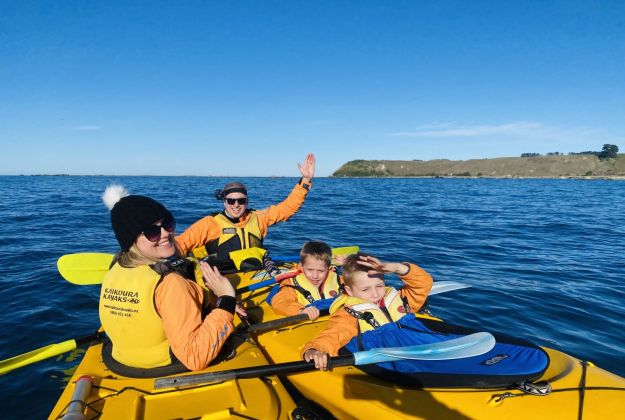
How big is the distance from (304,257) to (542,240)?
11.3 meters

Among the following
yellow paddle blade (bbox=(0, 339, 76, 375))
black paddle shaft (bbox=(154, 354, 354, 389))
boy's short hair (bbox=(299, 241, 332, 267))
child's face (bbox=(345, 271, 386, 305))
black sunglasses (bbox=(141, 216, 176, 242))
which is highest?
black sunglasses (bbox=(141, 216, 176, 242))

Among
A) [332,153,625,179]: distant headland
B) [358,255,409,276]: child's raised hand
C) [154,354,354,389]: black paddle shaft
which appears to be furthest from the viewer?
[332,153,625,179]: distant headland

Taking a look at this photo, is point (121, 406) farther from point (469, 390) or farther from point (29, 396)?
point (469, 390)

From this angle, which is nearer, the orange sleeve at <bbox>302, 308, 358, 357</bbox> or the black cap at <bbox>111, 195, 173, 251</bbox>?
the black cap at <bbox>111, 195, 173, 251</bbox>

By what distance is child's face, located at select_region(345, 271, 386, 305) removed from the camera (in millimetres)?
3398

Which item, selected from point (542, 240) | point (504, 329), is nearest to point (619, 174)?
point (542, 240)

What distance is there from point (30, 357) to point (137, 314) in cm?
202

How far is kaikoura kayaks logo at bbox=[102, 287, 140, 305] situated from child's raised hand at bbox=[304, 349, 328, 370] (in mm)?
1394

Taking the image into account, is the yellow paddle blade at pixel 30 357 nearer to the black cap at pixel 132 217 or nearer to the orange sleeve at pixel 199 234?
the black cap at pixel 132 217

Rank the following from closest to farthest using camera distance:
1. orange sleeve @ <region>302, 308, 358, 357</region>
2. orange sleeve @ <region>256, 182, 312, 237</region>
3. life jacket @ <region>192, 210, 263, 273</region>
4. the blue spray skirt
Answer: the blue spray skirt
orange sleeve @ <region>302, 308, 358, 357</region>
life jacket @ <region>192, 210, 263, 273</region>
orange sleeve @ <region>256, 182, 312, 237</region>

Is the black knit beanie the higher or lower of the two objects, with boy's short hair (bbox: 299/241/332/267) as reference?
higher

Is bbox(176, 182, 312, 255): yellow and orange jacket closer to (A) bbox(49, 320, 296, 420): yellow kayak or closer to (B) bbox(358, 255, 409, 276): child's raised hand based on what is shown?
(A) bbox(49, 320, 296, 420): yellow kayak

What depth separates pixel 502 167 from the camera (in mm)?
115500

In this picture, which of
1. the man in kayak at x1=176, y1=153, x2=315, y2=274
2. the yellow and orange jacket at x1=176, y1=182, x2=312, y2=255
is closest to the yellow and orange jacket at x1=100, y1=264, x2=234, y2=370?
the yellow and orange jacket at x1=176, y1=182, x2=312, y2=255
